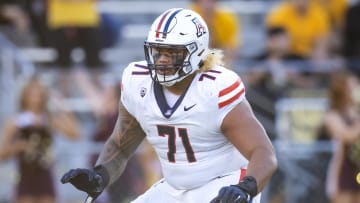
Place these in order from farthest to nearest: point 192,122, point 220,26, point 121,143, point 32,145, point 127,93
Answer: point 220,26, point 32,145, point 121,143, point 127,93, point 192,122

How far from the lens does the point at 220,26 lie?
38.7 ft

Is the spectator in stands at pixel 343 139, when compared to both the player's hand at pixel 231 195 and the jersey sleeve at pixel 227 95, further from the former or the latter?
the player's hand at pixel 231 195

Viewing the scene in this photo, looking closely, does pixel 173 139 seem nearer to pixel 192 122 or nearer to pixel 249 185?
pixel 192 122

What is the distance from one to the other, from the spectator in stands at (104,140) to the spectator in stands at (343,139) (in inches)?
62.8

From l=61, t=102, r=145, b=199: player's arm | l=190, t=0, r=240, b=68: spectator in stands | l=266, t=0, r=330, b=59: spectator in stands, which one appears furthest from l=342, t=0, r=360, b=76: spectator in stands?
l=61, t=102, r=145, b=199: player's arm

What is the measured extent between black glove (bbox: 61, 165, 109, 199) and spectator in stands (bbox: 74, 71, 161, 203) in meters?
4.04

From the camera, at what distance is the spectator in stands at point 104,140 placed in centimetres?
1103

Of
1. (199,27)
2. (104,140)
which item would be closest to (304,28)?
(104,140)

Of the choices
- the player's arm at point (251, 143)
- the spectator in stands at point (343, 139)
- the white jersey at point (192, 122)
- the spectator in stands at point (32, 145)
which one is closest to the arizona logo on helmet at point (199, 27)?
the white jersey at point (192, 122)

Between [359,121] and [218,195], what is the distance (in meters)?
5.00

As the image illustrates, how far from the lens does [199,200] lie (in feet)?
22.1

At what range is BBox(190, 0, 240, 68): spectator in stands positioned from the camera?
1150 cm

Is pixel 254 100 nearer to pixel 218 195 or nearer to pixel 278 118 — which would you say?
pixel 278 118

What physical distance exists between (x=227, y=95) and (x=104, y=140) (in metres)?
4.71
